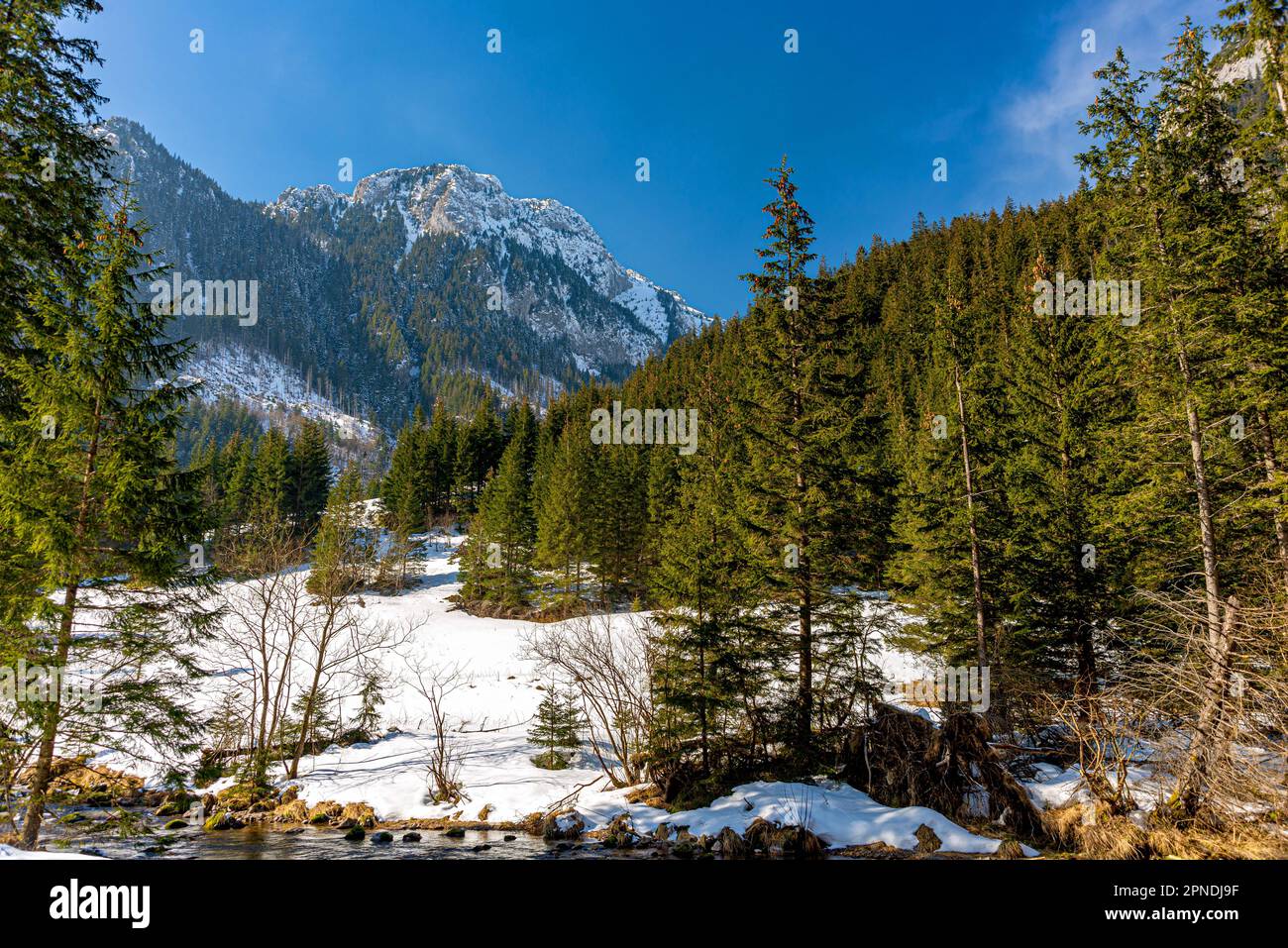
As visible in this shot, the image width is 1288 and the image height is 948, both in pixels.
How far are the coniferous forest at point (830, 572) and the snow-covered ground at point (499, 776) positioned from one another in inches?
7.0

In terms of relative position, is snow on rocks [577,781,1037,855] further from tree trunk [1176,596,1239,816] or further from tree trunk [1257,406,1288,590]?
tree trunk [1257,406,1288,590]

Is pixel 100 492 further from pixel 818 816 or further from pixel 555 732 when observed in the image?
pixel 818 816

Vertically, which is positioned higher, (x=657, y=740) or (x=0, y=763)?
(x=0, y=763)

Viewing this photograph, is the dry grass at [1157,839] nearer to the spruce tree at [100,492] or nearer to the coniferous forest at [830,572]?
the coniferous forest at [830,572]

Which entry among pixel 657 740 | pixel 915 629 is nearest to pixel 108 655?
pixel 657 740

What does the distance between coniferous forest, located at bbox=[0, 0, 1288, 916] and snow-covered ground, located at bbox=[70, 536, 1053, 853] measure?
177mm

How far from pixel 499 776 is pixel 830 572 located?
47.7 ft

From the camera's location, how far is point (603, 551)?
157 ft

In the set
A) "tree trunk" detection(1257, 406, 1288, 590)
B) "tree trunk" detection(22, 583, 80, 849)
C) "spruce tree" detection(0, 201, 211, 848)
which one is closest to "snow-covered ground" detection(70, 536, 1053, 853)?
"tree trunk" detection(22, 583, 80, 849)

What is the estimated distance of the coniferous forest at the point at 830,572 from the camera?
10086mm

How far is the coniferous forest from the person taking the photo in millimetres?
10086

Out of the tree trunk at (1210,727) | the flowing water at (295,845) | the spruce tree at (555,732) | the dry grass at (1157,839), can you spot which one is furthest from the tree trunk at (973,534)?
the spruce tree at (555,732)

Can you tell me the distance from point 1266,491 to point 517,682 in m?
32.0
